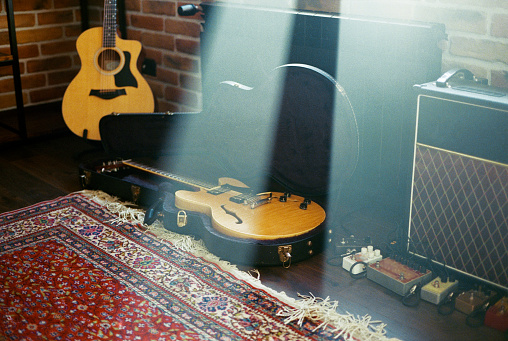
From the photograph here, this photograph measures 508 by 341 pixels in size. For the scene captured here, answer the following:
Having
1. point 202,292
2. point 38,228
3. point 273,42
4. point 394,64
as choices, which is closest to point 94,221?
point 38,228

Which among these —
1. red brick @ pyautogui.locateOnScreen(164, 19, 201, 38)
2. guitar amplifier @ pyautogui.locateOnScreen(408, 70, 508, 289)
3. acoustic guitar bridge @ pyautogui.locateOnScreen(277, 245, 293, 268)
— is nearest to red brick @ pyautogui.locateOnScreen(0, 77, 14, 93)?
red brick @ pyautogui.locateOnScreen(164, 19, 201, 38)

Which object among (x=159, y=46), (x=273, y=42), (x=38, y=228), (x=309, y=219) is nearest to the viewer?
(x=309, y=219)

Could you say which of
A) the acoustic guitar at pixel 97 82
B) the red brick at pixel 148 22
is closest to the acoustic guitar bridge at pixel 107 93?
the acoustic guitar at pixel 97 82

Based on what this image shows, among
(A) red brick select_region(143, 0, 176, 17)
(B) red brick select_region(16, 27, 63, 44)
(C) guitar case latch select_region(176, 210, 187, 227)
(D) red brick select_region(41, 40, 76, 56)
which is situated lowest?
(C) guitar case latch select_region(176, 210, 187, 227)

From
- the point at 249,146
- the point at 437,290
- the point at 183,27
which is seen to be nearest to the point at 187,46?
the point at 183,27

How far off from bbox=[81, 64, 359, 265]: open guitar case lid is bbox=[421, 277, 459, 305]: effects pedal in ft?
1.25

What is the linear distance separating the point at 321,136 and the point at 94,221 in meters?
0.91

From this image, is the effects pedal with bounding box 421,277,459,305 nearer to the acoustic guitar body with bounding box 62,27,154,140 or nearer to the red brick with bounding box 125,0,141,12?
the acoustic guitar body with bounding box 62,27,154,140

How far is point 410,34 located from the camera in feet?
6.37

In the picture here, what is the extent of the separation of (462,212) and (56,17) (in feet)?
8.78

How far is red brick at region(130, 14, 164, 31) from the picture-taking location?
3.00 metres

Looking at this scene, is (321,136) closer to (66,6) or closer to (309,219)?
(309,219)

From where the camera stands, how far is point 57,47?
11.3ft

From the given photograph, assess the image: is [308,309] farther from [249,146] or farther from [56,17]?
[56,17]
